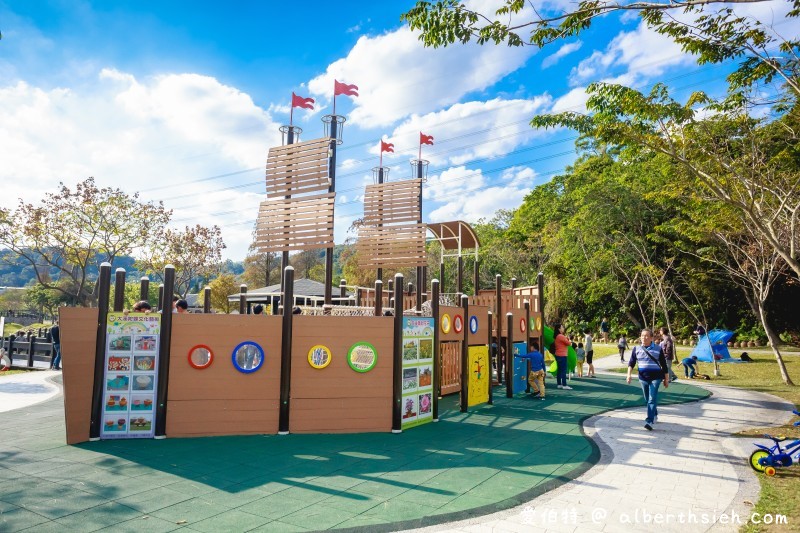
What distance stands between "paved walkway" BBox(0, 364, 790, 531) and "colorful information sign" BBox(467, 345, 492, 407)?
214 centimetres

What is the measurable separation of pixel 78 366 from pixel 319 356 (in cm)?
391

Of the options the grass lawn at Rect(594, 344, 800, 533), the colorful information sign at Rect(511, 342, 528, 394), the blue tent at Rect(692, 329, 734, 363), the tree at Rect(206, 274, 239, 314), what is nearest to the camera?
the grass lawn at Rect(594, 344, 800, 533)

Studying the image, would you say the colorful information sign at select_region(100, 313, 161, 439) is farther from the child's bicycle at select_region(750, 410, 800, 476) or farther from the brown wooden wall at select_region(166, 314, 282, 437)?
the child's bicycle at select_region(750, 410, 800, 476)

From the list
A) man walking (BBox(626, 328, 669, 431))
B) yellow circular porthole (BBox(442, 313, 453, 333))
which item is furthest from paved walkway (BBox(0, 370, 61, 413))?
man walking (BBox(626, 328, 669, 431))

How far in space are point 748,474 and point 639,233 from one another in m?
29.0

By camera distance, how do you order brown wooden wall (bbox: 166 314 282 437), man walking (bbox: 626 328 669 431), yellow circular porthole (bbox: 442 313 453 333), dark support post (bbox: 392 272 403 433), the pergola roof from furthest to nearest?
1. the pergola roof
2. yellow circular porthole (bbox: 442 313 453 333)
3. dark support post (bbox: 392 272 403 433)
4. man walking (bbox: 626 328 669 431)
5. brown wooden wall (bbox: 166 314 282 437)

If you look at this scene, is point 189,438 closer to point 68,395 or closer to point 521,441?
point 68,395

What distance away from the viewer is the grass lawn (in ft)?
17.1

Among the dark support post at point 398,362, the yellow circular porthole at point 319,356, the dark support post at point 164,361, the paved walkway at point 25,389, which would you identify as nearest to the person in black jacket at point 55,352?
the paved walkway at point 25,389

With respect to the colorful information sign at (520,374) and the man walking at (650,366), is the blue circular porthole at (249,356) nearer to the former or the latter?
the man walking at (650,366)

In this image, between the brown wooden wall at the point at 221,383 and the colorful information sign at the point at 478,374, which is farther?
the colorful information sign at the point at 478,374

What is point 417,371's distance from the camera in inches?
384

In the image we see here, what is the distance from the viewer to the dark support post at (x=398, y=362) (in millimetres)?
9023

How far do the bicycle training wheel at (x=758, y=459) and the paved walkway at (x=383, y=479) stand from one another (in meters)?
0.23
